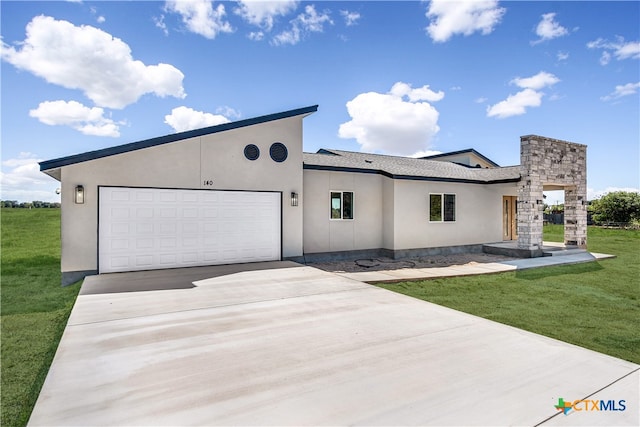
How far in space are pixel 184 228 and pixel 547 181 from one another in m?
13.5

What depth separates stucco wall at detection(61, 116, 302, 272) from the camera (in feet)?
25.8

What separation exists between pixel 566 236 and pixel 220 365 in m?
16.3

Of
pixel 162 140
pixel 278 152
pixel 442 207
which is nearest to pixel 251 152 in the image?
pixel 278 152

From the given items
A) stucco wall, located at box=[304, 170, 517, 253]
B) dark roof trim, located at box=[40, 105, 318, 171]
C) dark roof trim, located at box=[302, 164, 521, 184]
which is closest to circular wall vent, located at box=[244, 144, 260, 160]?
dark roof trim, located at box=[40, 105, 318, 171]

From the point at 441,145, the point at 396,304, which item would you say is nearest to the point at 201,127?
the point at 396,304

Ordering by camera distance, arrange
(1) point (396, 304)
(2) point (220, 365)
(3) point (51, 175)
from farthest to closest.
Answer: (3) point (51, 175), (1) point (396, 304), (2) point (220, 365)

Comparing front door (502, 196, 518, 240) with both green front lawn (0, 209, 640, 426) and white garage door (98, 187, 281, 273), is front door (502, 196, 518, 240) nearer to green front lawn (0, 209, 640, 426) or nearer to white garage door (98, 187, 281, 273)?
green front lawn (0, 209, 640, 426)

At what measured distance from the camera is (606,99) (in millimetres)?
12562

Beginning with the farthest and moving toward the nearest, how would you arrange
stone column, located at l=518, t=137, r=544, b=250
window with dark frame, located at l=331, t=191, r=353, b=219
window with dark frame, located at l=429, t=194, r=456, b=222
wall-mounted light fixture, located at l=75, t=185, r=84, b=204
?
window with dark frame, located at l=429, t=194, r=456, b=222 → stone column, located at l=518, t=137, r=544, b=250 → window with dark frame, located at l=331, t=191, r=353, b=219 → wall-mounted light fixture, located at l=75, t=185, r=84, b=204

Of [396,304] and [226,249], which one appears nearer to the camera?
[396,304]

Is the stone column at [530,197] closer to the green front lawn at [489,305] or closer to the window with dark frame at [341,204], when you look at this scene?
the green front lawn at [489,305]

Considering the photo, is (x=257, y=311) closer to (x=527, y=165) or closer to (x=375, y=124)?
(x=527, y=165)

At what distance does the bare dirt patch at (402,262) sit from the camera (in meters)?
10.1

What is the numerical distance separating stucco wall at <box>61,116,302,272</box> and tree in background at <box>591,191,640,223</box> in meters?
27.6
